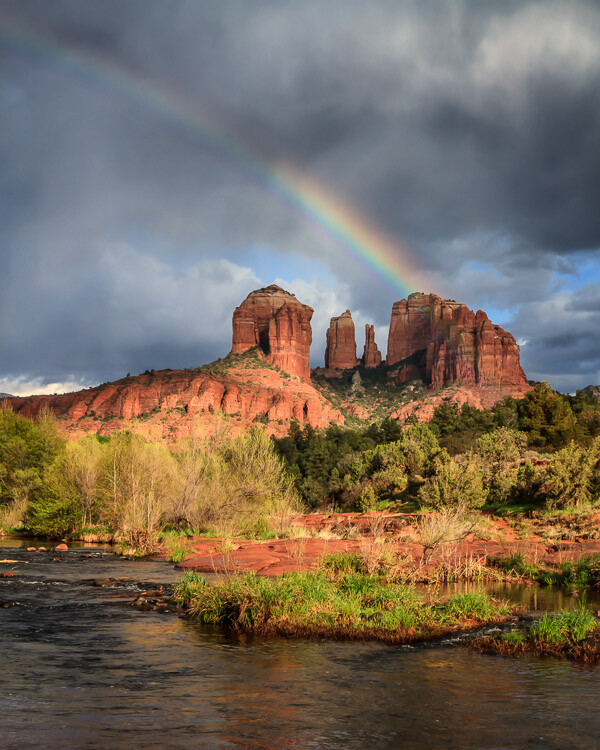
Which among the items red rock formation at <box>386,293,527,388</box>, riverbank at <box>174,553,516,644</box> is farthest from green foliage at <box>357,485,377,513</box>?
red rock formation at <box>386,293,527,388</box>

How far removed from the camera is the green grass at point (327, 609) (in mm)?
14375

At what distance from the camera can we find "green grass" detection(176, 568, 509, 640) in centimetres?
1438

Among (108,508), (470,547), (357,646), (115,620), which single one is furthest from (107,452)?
(357,646)

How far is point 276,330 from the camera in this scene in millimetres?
181750

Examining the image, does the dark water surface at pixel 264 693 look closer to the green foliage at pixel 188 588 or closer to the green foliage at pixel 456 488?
the green foliage at pixel 188 588

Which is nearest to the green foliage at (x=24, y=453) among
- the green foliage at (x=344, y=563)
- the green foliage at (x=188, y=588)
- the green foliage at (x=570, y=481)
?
the green foliage at (x=188, y=588)

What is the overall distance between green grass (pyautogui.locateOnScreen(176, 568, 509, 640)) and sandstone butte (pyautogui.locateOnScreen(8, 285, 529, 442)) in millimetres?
102449

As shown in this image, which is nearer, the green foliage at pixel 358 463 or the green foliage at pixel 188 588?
the green foliage at pixel 188 588

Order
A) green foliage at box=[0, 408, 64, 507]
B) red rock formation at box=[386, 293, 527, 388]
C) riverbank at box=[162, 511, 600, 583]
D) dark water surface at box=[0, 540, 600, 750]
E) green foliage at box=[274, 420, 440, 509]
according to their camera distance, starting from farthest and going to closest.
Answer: red rock formation at box=[386, 293, 527, 388], green foliage at box=[274, 420, 440, 509], green foliage at box=[0, 408, 64, 507], riverbank at box=[162, 511, 600, 583], dark water surface at box=[0, 540, 600, 750]

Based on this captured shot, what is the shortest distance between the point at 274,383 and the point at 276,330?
929 inches

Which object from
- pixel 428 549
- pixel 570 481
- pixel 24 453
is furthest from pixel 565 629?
pixel 24 453

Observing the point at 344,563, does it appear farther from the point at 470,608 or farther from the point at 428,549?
the point at 470,608

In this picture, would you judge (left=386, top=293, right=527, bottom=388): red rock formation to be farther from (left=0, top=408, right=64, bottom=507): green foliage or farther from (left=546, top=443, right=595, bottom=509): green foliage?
(left=546, top=443, right=595, bottom=509): green foliage

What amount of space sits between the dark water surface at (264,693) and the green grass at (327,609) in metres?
0.65
